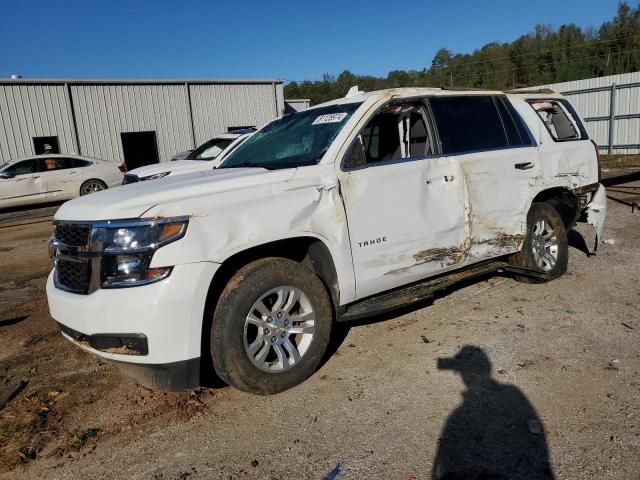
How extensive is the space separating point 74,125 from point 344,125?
1933 centimetres

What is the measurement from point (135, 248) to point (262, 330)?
94 centimetres

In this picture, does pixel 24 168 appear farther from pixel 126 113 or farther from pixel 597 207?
pixel 597 207

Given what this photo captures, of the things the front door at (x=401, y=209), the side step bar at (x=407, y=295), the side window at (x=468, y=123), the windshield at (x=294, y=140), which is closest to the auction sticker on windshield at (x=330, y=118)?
the windshield at (x=294, y=140)

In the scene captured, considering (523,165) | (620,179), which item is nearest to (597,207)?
(523,165)

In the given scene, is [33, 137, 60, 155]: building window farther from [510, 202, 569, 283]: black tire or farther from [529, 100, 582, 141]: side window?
[510, 202, 569, 283]: black tire

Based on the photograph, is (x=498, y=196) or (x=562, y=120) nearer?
(x=498, y=196)

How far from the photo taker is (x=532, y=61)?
70688mm

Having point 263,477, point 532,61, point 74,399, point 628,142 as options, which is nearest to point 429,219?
point 263,477

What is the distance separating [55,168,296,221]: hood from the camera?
3051 millimetres

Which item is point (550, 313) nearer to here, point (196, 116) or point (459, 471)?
point (459, 471)

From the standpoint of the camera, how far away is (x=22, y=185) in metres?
15.0

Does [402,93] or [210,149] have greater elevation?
[402,93]

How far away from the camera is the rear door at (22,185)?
14.9 m

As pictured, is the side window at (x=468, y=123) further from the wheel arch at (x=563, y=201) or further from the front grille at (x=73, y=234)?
the front grille at (x=73, y=234)
